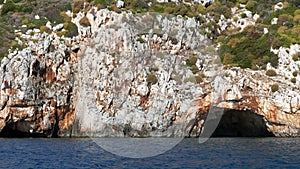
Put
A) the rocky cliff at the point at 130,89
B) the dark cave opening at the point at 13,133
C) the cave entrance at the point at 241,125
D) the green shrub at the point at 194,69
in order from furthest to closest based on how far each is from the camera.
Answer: the green shrub at the point at 194,69
the cave entrance at the point at 241,125
the dark cave opening at the point at 13,133
the rocky cliff at the point at 130,89

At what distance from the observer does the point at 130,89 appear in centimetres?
4841

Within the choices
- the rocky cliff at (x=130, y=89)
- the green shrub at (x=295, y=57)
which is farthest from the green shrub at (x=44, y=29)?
the green shrub at (x=295, y=57)

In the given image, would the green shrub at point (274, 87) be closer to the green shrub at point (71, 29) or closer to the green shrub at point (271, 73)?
the green shrub at point (271, 73)

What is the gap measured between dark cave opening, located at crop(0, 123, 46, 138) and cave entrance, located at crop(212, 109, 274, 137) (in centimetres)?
2280

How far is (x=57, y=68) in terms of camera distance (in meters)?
49.3

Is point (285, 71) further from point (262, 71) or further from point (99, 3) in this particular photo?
point (99, 3)

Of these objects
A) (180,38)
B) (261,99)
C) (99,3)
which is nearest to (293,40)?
(261,99)

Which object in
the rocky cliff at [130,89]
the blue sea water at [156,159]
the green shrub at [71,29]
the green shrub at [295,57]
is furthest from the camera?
the green shrub at [71,29]

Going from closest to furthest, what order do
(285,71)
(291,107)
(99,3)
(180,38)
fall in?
(291,107) < (285,71) < (180,38) < (99,3)

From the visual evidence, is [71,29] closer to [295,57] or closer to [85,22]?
[85,22]

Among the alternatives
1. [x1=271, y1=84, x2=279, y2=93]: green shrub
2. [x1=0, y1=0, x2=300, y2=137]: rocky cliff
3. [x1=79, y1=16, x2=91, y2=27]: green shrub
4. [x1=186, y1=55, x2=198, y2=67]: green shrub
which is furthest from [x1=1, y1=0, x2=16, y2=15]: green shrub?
[x1=271, y1=84, x2=279, y2=93]: green shrub

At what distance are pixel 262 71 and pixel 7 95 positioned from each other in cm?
3007

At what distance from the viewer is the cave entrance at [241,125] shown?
49.5 meters

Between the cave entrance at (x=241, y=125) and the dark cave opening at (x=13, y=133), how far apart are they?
898 inches
